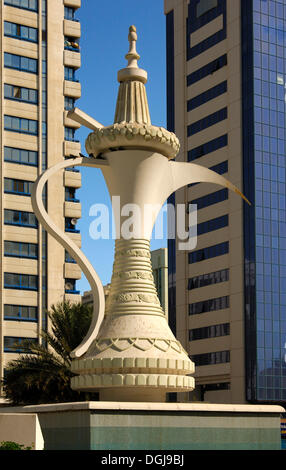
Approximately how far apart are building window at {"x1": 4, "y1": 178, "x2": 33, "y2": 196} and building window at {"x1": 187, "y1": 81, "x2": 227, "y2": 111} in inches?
991

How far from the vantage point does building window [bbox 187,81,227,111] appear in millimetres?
85438

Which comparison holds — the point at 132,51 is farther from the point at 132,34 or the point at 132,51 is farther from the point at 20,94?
the point at 20,94

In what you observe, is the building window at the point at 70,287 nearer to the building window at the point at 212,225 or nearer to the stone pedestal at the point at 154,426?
the building window at the point at 212,225

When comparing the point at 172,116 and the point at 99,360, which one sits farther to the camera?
the point at 172,116

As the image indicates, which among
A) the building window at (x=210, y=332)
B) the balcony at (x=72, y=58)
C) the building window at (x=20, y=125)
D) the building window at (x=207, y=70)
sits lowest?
the building window at (x=210, y=332)

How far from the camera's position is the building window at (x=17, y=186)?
6788 centimetres

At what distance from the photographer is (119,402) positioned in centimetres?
2769

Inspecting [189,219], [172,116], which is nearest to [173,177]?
[189,219]

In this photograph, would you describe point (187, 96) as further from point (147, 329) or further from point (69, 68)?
point (147, 329)

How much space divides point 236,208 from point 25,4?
2652 centimetres

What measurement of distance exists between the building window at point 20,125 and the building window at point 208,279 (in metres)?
23.8

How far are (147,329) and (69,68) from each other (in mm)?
46554

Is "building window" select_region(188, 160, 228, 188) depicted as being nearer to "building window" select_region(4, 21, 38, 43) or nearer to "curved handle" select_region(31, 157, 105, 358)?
"building window" select_region(4, 21, 38, 43)

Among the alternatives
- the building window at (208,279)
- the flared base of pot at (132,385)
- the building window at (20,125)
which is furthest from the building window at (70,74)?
the flared base of pot at (132,385)
